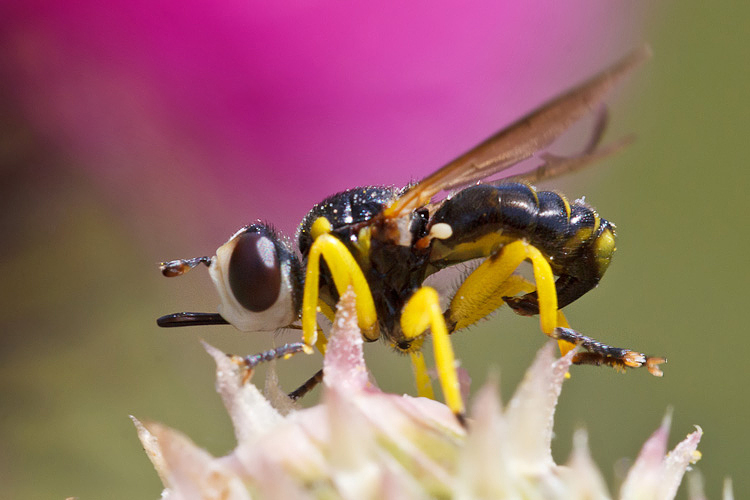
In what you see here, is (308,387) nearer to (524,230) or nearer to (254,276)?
(254,276)

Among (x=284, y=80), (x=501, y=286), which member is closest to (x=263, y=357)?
(x=501, y=286)

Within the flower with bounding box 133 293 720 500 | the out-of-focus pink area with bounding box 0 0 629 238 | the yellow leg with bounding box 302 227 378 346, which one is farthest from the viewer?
the out-of-focus pink area with bounding box 0 0 629 238

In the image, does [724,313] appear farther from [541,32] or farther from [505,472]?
[505,472]

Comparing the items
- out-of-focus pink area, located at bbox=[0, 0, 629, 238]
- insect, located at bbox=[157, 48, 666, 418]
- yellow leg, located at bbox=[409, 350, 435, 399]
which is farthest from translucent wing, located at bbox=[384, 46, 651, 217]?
out-of-focus pink area, located at bbox=[0, 0, 629, 238]

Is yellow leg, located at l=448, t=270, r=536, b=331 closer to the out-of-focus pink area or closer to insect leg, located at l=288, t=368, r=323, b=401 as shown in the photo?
insect leg, located at l=288, t=368, r=323, b=401

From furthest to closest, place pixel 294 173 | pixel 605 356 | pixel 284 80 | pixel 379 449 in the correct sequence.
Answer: pixel 294 173, pixel 284 80, pixel 605 356, pixel 379 449
